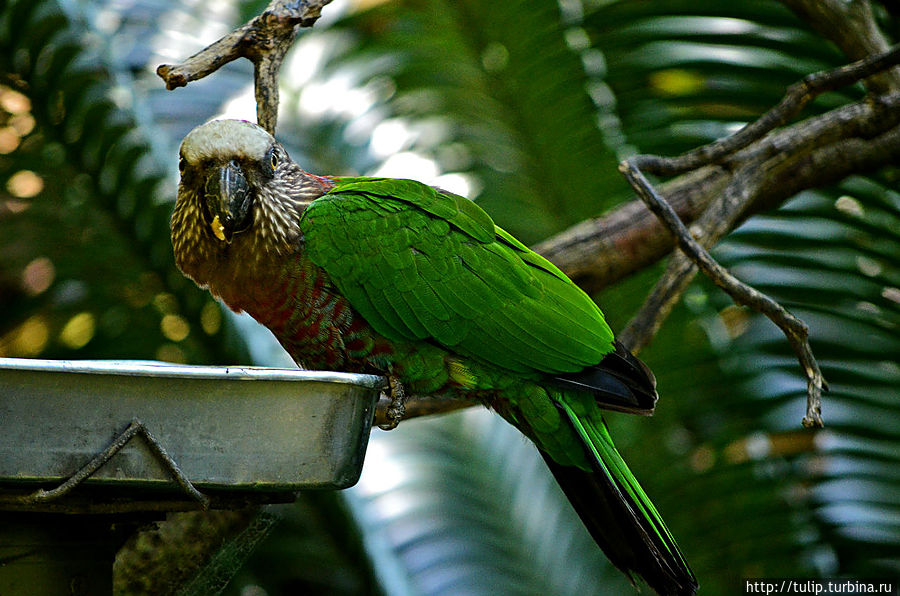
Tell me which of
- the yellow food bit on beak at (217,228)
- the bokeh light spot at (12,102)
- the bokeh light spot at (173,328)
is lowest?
the bokeh light spot at (173,328)

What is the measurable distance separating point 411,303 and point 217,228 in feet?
1.50

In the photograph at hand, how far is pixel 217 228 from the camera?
1.82m

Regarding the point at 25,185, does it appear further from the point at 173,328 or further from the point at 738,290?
the point at 738,290

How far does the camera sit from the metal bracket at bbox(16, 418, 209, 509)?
1048 millimetres

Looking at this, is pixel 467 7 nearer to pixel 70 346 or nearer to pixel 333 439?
pixel 70 346

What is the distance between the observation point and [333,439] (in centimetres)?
122

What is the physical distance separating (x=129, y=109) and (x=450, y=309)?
5.69 feet

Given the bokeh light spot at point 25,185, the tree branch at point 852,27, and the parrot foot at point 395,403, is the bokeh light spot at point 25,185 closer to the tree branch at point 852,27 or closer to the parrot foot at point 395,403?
the parrot foot at point 395,403

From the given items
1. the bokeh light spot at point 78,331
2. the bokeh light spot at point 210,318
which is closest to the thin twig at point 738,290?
the bokeh light spot at point 210,318

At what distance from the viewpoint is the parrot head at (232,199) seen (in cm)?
179

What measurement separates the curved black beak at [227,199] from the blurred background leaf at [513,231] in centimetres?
108

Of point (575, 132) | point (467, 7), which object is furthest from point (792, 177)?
point (467, 7)

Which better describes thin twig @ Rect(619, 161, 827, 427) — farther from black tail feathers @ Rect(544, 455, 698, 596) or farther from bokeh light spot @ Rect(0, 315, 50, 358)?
bokeh light spot @ Rect(0, 315, 50, 358)

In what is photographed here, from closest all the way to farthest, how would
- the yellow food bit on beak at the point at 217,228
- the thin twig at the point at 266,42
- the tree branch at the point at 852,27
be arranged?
the thin twig at the point at 266,42 → the yellow food bit on beak at the point at 217,228 → the tree branch at the point at 852,27
